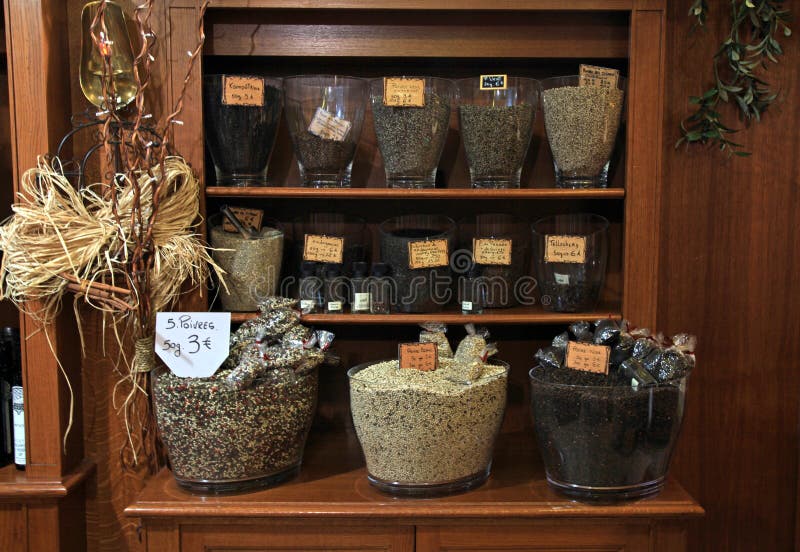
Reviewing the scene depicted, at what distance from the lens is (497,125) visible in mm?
1831

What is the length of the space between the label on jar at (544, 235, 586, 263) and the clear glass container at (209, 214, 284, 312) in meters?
0.70

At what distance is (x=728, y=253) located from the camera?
7.13 feet

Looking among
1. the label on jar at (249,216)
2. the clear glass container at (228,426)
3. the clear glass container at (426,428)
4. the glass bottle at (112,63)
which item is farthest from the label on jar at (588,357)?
the glass bottle at (112,63)

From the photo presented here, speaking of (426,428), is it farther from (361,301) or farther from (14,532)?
(14,532)

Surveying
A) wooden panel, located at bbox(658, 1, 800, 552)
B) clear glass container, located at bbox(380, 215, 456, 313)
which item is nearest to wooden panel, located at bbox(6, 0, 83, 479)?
clear glass container, located at bbox(380, 215, 456, 313)

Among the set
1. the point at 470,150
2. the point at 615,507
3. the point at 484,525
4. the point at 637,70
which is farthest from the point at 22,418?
the point at 637,70

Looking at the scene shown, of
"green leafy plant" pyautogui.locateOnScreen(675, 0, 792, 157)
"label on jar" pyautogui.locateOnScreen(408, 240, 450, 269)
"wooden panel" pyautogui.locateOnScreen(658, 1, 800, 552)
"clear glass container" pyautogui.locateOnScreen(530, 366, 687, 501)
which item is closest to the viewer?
"clear glass container" pyautogui.locateOnScreen(530, 366, 687, 501)

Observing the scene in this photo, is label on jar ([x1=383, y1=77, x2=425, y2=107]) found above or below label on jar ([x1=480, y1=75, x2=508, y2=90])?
below

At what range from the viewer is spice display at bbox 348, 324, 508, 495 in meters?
1.59

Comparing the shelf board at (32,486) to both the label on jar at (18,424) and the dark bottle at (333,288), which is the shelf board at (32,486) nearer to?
the label on jar at (18,424)

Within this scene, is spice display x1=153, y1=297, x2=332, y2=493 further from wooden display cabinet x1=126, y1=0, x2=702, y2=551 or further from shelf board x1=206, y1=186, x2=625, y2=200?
shelf board x1=206, y1=186, x2=625, y2=200

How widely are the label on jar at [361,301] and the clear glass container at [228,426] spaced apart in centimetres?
26

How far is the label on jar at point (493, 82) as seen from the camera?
1.81 m

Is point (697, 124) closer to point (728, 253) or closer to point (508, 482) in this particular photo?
point (728, 253)
